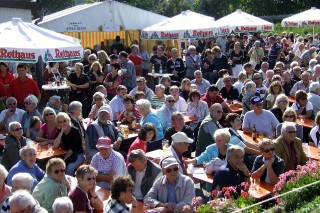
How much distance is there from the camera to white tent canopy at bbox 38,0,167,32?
66.7 ft

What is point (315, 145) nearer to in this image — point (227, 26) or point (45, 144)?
point (45, 144)

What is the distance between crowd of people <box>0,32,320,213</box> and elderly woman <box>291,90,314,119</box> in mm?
18

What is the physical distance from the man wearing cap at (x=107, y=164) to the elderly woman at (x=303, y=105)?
419cm

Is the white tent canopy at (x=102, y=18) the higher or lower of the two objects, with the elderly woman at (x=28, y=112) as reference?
higher

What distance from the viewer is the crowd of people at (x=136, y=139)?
6.07 meters

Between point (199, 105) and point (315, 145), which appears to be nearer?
point (315, 145)

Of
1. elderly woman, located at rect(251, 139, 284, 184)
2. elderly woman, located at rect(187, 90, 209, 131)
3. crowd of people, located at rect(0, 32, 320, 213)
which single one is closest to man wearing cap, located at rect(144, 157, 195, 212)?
crowd of people, located at rect(0, 32, 320, 213)

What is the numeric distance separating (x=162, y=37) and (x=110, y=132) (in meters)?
7.16

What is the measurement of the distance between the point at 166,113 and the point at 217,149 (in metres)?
2.69

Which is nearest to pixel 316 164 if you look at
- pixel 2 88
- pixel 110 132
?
pixel 110 132

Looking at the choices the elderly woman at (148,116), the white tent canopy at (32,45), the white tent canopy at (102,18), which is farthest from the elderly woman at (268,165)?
the white tent canopy at (102,18)

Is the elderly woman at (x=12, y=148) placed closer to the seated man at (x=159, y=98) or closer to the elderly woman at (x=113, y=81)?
the seated man at (x=159, y=98)

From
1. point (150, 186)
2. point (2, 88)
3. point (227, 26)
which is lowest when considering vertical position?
point (150, 186)

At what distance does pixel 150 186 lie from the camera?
6.73m
